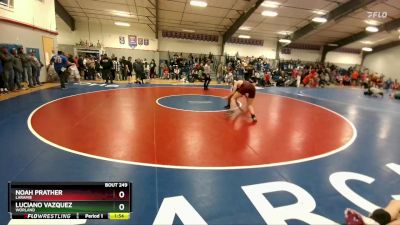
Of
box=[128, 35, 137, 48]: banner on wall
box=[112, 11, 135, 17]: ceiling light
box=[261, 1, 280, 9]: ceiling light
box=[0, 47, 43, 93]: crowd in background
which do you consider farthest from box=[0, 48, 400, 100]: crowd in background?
box=[261, 1, 280, 9]: ceiling light

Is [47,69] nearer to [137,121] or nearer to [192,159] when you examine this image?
[137,121]

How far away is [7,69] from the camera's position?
9.73m

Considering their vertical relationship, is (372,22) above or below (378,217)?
above

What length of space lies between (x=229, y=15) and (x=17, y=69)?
1423 centimetres

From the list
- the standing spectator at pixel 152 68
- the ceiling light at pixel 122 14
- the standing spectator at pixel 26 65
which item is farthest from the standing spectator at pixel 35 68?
the standing spectator at pixel 152 68

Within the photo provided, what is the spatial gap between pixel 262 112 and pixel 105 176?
6.16 m

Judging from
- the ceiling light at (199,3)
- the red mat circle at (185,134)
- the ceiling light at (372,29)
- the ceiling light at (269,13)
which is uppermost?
the ceiling light at (199,3)

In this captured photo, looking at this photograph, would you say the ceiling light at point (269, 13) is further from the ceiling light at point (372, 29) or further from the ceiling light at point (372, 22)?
the ceiling light at point (372, 29)

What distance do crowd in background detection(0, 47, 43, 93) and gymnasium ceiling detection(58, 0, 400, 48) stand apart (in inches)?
305

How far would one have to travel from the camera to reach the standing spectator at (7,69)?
31.3 feet

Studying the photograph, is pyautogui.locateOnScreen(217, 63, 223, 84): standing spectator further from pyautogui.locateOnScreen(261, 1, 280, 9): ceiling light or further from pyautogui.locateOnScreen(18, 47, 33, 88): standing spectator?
pyautogui.locateOnScreen(18, 47, 33, 88): standing spectator

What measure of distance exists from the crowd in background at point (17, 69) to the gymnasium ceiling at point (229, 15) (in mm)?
7745

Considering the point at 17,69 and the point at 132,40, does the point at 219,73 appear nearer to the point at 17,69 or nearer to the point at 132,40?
the point at 132,40

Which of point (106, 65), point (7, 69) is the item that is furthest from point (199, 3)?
point (7, 69)
